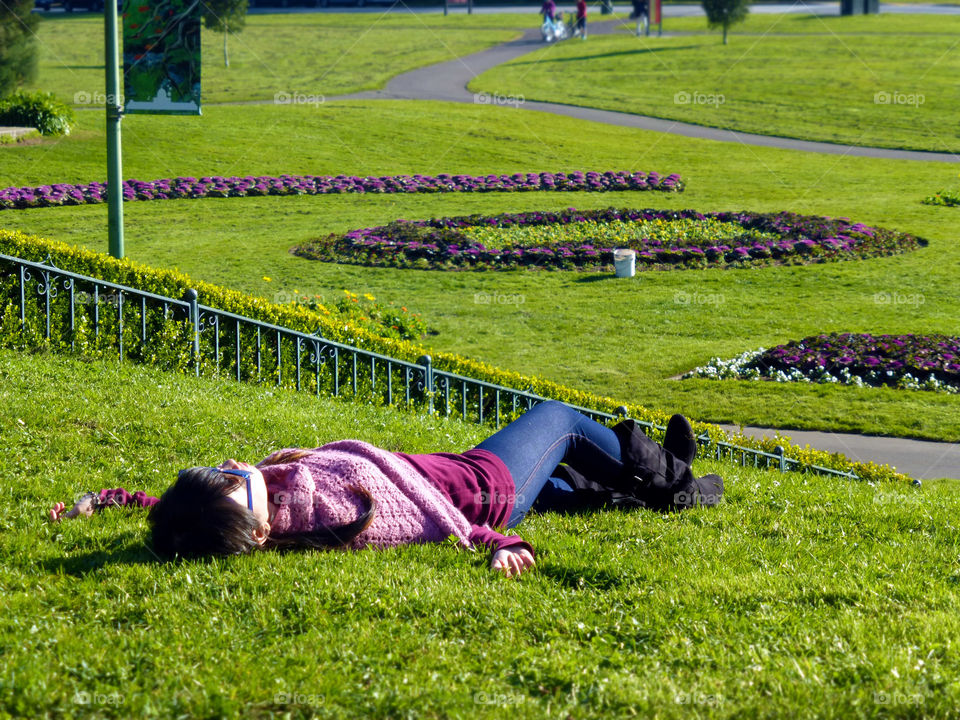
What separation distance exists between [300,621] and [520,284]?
50.1ft

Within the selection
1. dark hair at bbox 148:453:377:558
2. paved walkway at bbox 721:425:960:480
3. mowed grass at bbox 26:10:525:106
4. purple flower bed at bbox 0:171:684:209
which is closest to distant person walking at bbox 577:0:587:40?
mowed grass at bbox 26:10:525:106

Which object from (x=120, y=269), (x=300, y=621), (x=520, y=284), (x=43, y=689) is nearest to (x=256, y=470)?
(x=300, y=621)

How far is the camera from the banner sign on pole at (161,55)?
39.2ft

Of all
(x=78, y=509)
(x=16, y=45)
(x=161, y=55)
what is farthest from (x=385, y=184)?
(x=78, y=509)

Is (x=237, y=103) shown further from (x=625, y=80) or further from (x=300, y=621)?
(x=300, y=621)

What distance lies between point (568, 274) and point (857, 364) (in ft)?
22.6

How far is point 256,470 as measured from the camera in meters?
4.24

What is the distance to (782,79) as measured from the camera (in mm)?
47438

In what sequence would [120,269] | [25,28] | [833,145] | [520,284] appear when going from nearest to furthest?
[120,269] → [520,284] → [25,28] → [833,145]

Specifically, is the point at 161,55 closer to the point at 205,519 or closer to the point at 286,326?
the point at 286,326

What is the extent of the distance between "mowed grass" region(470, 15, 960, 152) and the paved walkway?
27.4m

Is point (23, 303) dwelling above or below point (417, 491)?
above

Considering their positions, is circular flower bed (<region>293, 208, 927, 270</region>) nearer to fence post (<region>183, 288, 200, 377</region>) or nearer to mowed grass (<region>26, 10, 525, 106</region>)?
fence post (<region>183, 288, 200, 377</region>)

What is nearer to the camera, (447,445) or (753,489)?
(753,489)
